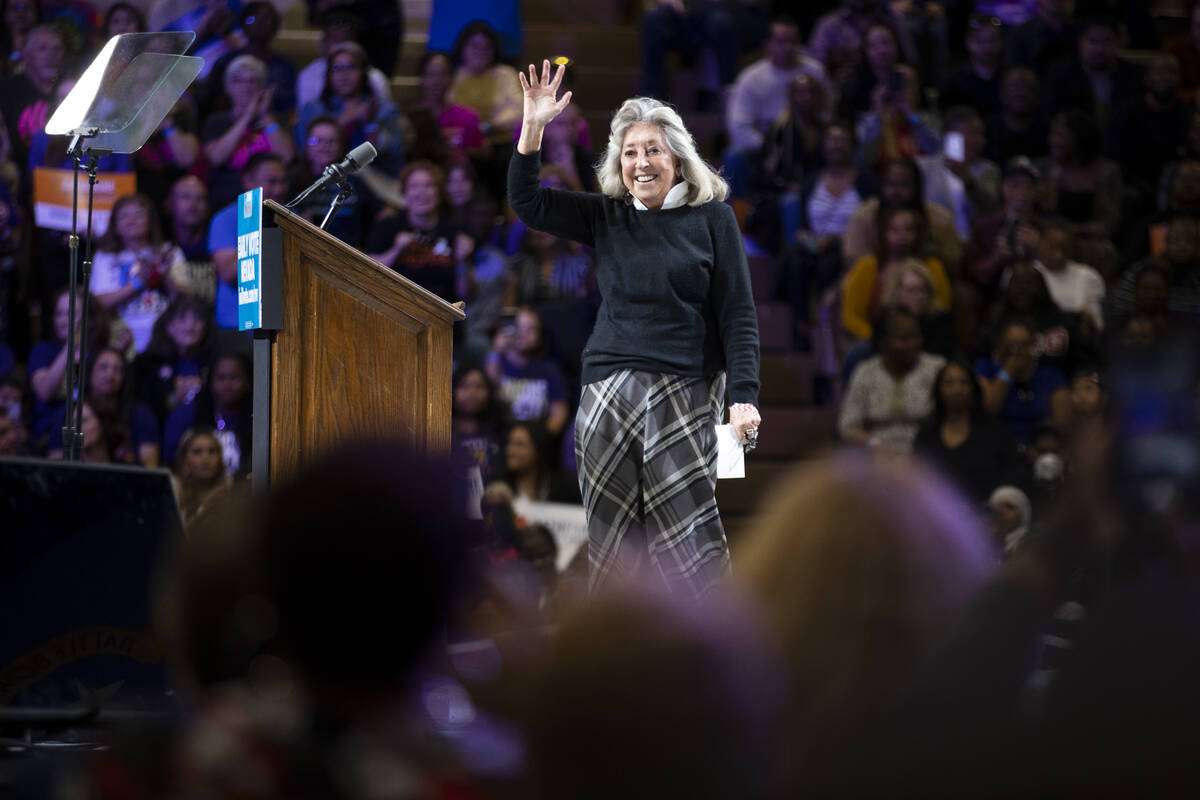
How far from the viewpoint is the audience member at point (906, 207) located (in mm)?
6926

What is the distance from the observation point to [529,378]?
6375 millimetres

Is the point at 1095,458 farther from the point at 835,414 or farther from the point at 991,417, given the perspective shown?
the point at 835,414

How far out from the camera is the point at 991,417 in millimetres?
5918

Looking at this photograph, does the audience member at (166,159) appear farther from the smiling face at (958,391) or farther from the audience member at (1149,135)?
the audience member at (1149,135)

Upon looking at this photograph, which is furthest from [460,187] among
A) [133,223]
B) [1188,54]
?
[1188,54]

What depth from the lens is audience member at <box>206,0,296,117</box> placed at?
7.60 metres

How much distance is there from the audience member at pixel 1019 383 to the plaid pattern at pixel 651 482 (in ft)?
10.7

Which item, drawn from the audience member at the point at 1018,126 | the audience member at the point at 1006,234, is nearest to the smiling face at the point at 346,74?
the audience member at the point at 1006,234

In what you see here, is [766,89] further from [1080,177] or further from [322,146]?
[322,146]

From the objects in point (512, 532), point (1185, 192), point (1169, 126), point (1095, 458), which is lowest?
point (512, 532)

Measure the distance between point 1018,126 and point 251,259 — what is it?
231 inches

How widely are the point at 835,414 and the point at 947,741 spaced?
5418 mm

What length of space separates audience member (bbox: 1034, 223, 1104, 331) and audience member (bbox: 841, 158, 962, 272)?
42 cm

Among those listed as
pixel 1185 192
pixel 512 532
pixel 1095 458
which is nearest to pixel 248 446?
pixel 512 532
